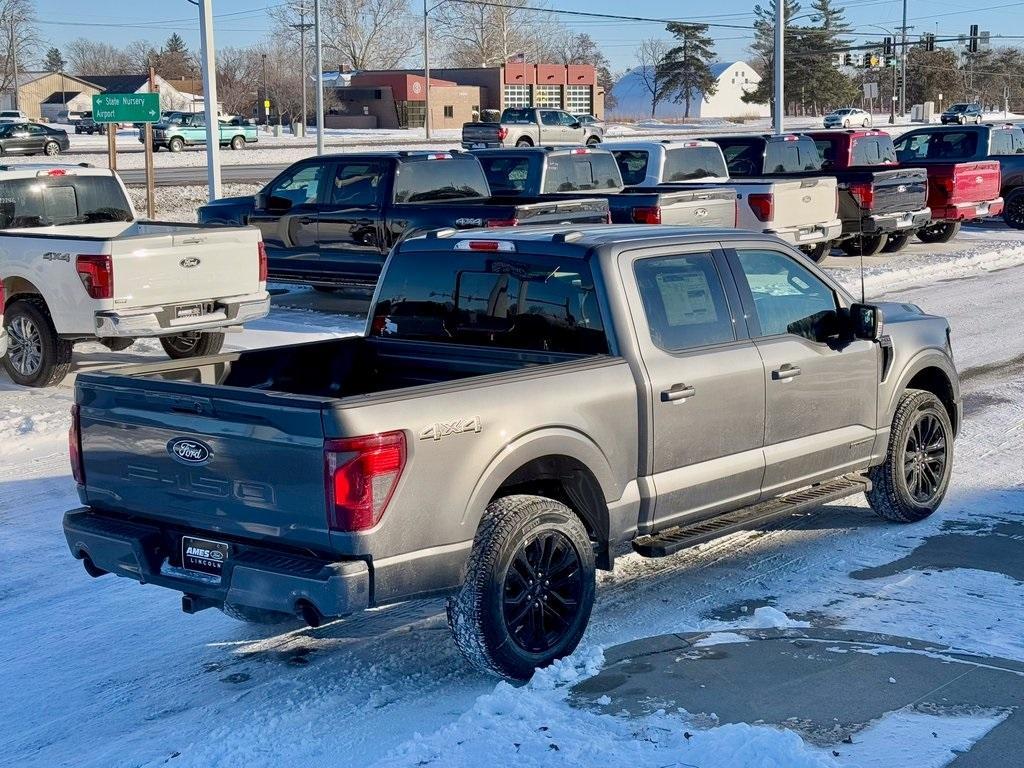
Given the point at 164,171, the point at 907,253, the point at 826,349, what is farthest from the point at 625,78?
the point at 826,349

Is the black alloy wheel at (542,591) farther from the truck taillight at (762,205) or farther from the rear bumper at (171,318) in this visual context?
the truck taillight at (762,205)

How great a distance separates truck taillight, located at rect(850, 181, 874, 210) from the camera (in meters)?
20.6

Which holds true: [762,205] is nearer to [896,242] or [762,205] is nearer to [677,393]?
[896,242]

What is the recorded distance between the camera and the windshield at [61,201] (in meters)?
12.8

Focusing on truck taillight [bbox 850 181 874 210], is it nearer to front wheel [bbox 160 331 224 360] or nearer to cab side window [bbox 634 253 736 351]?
front wheel [bbox 160 331 224 360]

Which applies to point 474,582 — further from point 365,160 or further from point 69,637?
point 365,160

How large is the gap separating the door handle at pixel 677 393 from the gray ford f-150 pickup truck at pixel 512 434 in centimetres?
1

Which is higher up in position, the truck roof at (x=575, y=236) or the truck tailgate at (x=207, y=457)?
the truck roof at (x=575, y=236)

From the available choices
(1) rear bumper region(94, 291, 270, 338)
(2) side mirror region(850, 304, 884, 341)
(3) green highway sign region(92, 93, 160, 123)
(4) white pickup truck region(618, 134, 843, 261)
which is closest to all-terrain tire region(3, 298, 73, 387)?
(1) rear bumper region(94, 291, 270, 338)

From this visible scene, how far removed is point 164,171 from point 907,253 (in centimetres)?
2721

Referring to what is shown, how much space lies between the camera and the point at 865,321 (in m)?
6.82

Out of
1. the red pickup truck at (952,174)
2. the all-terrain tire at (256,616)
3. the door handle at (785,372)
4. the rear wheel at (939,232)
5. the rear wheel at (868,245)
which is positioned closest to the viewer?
the all-terrain tire at (256,616)

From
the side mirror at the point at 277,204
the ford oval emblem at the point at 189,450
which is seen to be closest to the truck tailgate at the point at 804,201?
the side mirror at the point at 277,204

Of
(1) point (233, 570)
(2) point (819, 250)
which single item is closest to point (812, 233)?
(2) point (819, 250)
